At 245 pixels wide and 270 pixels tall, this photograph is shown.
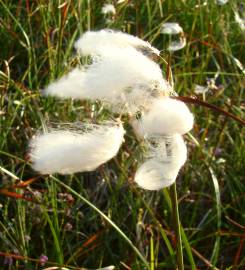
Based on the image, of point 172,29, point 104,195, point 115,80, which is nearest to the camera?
point 115,80

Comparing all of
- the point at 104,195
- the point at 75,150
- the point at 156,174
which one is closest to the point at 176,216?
the point at 156,174

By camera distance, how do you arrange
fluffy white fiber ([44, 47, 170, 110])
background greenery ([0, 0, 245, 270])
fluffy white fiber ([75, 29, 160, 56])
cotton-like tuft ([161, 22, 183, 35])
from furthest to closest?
cotton-like tuft ([161, 22, 183, 35]) < background greenery ([0, 0, 245, 270]) < fluffy white fiber ([75, 29, 160, 56]) < fluffy white fiber ([44, 47, 170, 110])

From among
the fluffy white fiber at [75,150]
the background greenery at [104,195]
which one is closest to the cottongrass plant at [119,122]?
the fluffy white fiber at [75,150]

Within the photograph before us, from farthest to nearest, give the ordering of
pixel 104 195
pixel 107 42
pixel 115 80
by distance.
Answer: pixel 104 195 < pixel 107 42 < pixel 115 80

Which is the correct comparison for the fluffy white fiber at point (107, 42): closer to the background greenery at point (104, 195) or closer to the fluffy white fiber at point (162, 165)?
the fluffy white fiber at point (162, 165)

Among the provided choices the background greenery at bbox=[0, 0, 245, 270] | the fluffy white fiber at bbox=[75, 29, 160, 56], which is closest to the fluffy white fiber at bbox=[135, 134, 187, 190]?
the fluffy white fiber at bbox=[75, 29, 160, 56]

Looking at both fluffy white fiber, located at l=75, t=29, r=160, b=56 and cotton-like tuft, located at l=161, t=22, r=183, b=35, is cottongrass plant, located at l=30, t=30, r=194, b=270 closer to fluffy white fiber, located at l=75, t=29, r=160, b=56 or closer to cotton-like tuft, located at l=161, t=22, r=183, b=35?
fluffy white fiber, located at l=75, t=29, r=160, b=56

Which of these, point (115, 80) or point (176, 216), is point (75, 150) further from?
point (176, 216)

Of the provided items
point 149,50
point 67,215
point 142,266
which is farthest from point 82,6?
point 149,50
